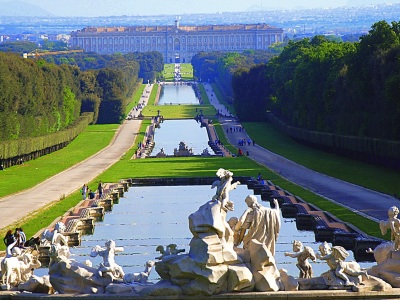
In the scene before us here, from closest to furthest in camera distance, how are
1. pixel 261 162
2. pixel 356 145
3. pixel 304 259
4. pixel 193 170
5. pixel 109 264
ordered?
pixel 109 264
pixel 304 259
pixel 193 170
pixel 356 145
pixel 261 162

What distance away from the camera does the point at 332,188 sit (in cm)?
4775

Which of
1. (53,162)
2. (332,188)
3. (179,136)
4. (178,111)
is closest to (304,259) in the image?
(332,188)

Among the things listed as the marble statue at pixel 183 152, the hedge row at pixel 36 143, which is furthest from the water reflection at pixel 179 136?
the hedge row at pixel 36 143

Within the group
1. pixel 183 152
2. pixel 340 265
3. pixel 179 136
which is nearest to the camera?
pixel 340 265

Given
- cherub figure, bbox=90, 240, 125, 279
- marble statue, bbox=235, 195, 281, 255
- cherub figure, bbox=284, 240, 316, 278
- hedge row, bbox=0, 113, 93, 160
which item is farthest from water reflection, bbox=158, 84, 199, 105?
marble statue, bbox=235, 195, 281, 255

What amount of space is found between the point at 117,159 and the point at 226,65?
93.8m

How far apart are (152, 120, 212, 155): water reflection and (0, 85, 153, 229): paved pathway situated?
2614 millimetres

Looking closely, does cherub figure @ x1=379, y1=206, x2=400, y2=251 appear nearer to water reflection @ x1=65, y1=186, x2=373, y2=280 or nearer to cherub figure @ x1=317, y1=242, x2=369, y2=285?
cherub figure @ x1=317, y1=242, x2=369, y2=285

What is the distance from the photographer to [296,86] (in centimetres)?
8350

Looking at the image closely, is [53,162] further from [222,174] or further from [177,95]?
[177,95]

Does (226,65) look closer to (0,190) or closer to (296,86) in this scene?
(296,86)

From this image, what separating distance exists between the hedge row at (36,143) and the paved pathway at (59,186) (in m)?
3.10

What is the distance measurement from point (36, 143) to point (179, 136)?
22.7 meters

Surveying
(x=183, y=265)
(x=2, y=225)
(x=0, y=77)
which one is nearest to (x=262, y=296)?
(x=183, y=265)
